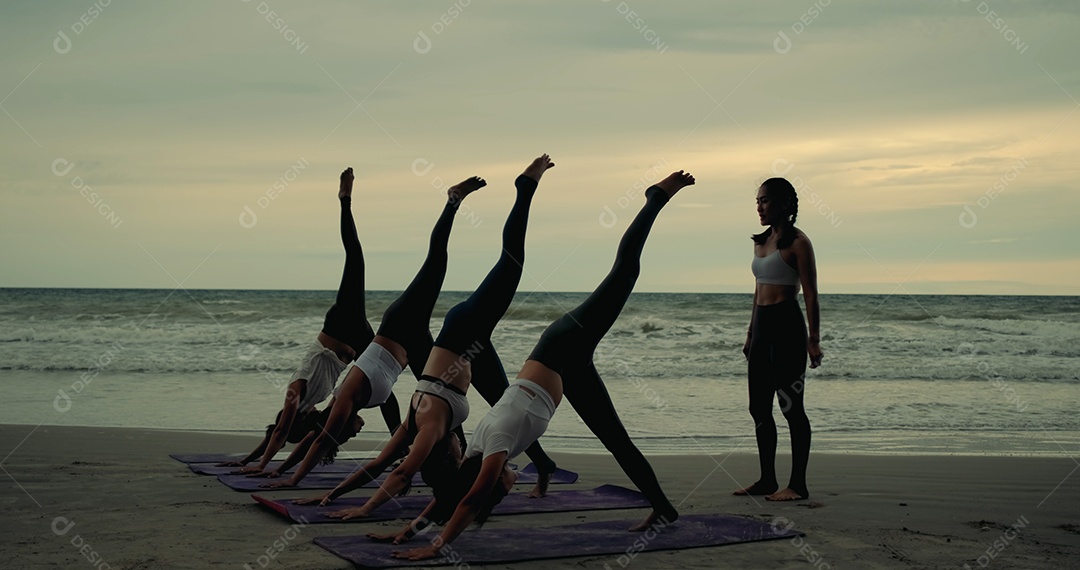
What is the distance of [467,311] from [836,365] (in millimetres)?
16092

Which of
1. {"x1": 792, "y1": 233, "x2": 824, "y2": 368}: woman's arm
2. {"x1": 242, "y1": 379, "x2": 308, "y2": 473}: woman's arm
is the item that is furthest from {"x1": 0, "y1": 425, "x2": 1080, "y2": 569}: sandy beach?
{"x1": 792, "y1": 233, "x2": 824, "y2": 368}: woman's arm

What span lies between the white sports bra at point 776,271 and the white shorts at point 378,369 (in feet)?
8.55

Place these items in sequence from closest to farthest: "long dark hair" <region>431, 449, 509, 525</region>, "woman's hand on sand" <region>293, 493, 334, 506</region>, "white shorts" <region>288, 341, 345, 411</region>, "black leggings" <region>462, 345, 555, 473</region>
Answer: "long dark hair" <region>431, 449, 509, 525</region> → "woman's hand on sand" <region>293, 493, 334, 506</region> → "black leggings" <region>462, 345, 555, 473</region> → "white shorts" <region>288, 341, 345, 411</region>

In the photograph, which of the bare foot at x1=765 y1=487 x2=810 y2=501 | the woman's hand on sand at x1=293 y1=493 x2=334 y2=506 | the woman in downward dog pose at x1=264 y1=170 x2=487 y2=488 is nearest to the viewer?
the woman's hand on sand at x1=293 y1=493 x2=334 y2=506

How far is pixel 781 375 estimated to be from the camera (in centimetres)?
655

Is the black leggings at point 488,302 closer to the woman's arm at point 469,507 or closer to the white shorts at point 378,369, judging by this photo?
the white shorts at point 378,369

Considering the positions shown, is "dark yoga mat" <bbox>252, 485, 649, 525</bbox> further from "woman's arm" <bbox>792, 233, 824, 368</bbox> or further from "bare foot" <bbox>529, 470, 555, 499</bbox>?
"woman's arm" <bbox>792, 233, 824, 368</bbox>

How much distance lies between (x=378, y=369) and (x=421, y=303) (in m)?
0.54

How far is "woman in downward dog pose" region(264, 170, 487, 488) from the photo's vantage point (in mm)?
6457

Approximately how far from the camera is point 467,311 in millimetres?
5762

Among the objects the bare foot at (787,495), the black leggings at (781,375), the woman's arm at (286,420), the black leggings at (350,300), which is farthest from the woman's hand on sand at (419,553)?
the black leggings at (350,300)

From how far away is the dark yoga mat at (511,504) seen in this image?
578 cm

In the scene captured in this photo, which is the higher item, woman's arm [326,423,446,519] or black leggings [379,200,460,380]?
black leggings [379,200,460,380]

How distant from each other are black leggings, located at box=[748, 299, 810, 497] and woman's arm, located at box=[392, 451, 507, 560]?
2.49m
